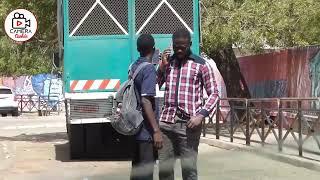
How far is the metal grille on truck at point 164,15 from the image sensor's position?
440 inches

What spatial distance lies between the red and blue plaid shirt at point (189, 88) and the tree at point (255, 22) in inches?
372

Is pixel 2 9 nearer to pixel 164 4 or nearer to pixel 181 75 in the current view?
pixel 164 4

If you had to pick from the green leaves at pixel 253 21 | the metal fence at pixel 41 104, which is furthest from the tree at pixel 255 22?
the metal fence at pixel 41 104

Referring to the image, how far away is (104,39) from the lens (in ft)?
36.2

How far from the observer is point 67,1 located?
1107cm

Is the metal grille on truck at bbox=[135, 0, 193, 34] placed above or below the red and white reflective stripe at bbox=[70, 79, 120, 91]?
above

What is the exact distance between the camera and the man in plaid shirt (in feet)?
20.2

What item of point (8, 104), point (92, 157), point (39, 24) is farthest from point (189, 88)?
point (8, 104)

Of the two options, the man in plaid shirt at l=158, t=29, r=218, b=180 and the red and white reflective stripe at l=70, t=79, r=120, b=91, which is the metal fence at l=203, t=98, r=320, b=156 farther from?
the man in plaid shirt at l=158, t=29, r=218, b=180

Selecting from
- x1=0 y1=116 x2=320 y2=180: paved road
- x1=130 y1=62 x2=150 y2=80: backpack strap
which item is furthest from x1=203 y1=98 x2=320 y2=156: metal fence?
x1=130 y1=62 x2=150 y2=80: backpack strap

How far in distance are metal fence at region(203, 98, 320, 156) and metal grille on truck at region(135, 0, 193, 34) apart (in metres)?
2.56

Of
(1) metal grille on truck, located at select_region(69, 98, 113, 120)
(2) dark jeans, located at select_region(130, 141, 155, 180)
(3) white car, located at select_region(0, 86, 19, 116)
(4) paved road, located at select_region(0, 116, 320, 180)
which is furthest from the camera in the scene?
(3) white car, located at select_region(0, 86, 19, 116)

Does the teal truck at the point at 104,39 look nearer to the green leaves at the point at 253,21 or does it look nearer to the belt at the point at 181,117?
the green leaves at the point at 253,21
